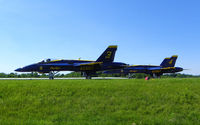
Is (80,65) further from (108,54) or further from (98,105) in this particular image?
(98,105)

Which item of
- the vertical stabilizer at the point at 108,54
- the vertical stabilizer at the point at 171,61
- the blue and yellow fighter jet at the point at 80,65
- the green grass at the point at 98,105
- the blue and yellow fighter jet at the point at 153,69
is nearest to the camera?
the green grass at the point at 98,105

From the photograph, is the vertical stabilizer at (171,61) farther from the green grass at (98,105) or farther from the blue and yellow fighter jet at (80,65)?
the green grass at (98,105)

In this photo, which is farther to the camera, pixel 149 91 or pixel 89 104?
pixel 149 91

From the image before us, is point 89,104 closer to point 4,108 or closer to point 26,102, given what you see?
point 26,102

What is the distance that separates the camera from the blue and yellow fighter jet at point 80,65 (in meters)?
26.4

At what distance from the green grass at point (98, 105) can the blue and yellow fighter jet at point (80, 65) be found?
15.4 m

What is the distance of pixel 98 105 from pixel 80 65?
18440 millimetres

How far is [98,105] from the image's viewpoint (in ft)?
30.1

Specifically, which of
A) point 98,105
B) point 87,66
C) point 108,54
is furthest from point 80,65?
point 98,105

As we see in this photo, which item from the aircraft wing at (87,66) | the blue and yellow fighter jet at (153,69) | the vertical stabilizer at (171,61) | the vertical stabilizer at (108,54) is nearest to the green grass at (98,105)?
the aircraft wing at (87,66)

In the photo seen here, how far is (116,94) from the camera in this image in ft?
35.1

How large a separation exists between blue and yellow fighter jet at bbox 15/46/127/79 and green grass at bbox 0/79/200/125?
15.4 metres

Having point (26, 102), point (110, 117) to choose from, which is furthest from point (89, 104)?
point (26, 102)

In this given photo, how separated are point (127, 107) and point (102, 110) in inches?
52.6
